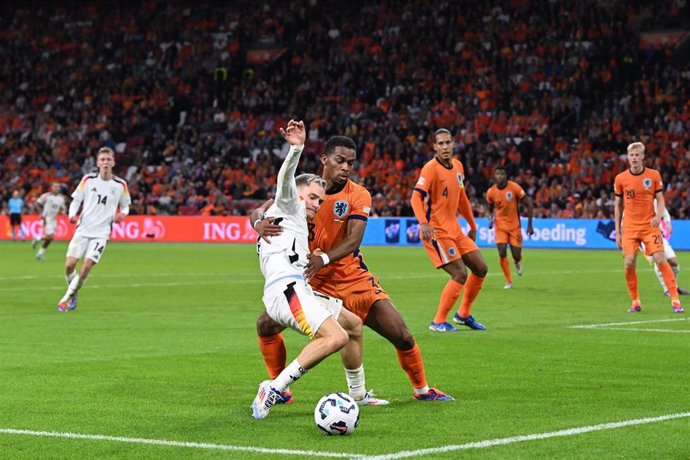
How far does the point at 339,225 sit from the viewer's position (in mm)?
9930

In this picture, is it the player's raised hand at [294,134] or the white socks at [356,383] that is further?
the white socks at [356,383]

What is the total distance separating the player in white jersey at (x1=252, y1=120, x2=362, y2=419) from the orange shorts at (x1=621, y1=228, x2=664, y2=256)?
1054 cm

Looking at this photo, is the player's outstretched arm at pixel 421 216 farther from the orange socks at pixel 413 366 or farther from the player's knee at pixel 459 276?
the orange socks at pixel 413 366

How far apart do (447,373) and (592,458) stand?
171 inches

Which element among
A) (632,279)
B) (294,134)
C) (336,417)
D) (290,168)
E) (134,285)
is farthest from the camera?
(134,285)

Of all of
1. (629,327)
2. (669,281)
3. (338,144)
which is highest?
(338,144)

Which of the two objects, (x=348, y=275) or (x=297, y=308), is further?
(x=348, y=275)

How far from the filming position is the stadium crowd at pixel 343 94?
149 feet

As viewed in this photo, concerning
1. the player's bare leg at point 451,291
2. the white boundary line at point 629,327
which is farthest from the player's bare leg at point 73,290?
the white boundary line at point 629,327

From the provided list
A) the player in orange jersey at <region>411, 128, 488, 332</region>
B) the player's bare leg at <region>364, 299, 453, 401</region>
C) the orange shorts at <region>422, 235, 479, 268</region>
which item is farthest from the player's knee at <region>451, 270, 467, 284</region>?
the player's bare leg at <region>364, 299, 453, 401</region>

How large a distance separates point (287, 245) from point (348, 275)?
3.59 feet

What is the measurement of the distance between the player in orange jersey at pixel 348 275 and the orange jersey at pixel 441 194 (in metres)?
5.86

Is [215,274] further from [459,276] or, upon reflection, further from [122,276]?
[459,276]

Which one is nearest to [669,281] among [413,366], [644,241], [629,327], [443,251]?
[644,241]
